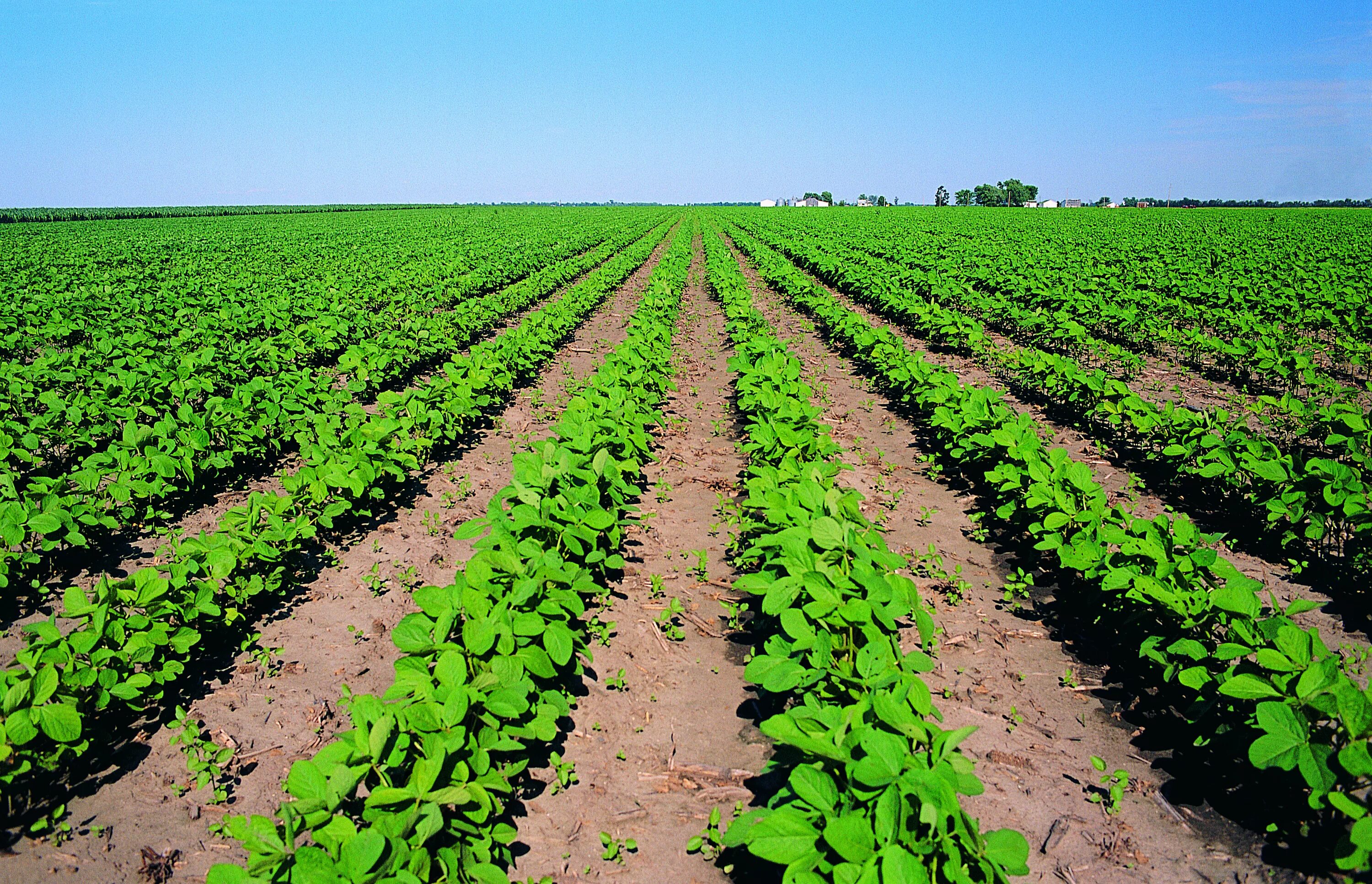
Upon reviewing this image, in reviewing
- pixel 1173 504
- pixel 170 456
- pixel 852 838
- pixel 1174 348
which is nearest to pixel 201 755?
pixel 852 838

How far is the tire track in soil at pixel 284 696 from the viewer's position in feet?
9.13

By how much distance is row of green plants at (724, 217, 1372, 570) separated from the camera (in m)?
4.77

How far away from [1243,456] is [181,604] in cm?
742

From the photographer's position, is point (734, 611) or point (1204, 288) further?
point (1204, 288)

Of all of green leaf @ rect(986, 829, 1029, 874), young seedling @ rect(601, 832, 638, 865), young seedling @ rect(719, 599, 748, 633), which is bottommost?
young seedling @ rect(601, 832, 638, 865)

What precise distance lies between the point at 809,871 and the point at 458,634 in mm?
1937

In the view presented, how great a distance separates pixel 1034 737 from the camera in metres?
3.44

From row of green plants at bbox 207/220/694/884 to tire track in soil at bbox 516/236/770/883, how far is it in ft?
0.63

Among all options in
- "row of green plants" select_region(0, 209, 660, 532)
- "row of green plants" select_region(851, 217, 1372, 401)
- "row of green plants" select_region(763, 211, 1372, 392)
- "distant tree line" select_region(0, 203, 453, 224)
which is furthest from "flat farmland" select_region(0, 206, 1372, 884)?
"distant tree line" select_region(0, 203, 453, 224)

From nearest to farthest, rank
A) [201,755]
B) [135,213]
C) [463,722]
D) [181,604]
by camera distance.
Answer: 1. [463,722]
2. [201,755]
3. [181,604]
4. [135,213]

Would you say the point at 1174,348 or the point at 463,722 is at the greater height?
the point at 1174,348

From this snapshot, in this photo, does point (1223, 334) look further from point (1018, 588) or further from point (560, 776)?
point (560, 776)

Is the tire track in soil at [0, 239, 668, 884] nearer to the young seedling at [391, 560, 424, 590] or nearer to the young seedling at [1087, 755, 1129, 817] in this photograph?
the young seedling at [391, 560, 424, 590]

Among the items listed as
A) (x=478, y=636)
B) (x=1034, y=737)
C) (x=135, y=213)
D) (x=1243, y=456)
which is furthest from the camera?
(x=135, y=213)
